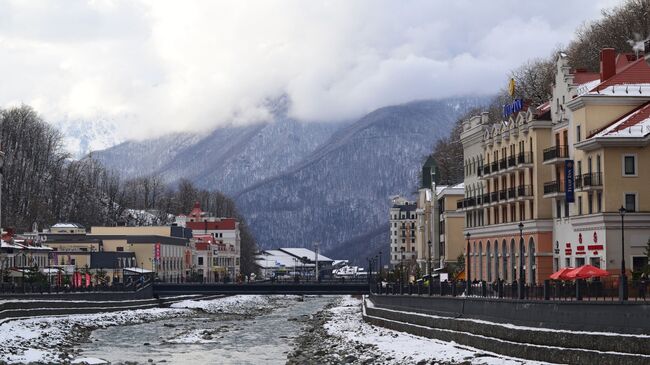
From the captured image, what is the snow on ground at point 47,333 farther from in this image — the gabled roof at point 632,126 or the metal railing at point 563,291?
the gabled roof at point 632,126

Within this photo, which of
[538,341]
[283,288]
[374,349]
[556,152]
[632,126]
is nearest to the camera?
[538,341]

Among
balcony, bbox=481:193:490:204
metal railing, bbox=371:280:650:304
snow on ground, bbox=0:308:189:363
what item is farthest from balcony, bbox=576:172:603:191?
snow on ground, bbox=0:308:189:363

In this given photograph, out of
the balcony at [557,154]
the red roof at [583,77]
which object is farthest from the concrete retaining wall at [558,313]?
the red roof at [583,77]

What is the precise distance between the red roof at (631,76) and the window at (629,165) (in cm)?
680

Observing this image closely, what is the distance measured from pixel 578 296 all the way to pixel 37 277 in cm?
9154

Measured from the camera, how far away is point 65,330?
104438mm

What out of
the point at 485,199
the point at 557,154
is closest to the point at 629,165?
the point at 557,154

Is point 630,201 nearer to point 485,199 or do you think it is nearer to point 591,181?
point 591,181

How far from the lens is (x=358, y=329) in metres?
103

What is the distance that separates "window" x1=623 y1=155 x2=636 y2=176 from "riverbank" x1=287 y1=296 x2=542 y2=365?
18.3 meters

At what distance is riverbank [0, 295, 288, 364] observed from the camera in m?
76.1

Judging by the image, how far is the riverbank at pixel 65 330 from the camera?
76.1m

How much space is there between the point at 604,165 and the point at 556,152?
11.3m

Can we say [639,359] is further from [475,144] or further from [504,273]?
[475,144]
